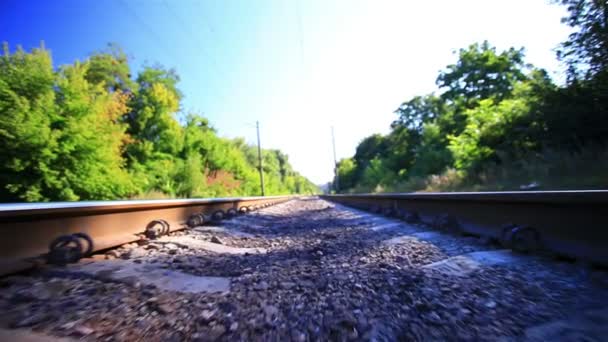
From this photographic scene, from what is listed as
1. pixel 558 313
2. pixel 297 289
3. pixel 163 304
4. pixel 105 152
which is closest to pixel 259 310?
pixel 297 289

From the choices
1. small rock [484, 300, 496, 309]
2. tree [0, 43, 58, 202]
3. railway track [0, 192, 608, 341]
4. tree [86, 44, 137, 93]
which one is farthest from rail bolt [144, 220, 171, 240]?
tree [86, 44, 137, 93]

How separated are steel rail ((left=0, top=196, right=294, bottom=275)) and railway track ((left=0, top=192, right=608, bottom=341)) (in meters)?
0.04

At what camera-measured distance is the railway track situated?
0.93 meters

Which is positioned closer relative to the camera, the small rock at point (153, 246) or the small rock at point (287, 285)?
the small rock at point (287, 285)

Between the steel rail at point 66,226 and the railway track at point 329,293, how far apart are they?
0.04m

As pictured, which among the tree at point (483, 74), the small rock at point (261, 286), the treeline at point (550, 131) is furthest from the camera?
the tree at point (483, 74)

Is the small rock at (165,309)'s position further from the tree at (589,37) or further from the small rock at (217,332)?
the tree at (589,37)

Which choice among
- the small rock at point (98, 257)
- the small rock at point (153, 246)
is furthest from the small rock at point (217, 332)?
the small rock at point (153, 246)

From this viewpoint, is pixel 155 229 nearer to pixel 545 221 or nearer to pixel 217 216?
pixel 217 216

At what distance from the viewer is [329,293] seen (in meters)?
1.29

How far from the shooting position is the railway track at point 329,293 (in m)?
0.93

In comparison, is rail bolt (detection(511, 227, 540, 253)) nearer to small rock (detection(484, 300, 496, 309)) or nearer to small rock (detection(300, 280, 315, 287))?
small rock (detection(484, 300, 496, 309))

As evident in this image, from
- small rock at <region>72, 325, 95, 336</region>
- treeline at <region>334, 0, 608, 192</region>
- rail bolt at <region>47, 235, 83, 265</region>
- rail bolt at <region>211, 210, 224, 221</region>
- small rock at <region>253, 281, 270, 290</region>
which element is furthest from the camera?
treeline at <region>334, 0, 608, 192</region>

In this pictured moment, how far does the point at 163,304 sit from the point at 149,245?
1.31 metres
